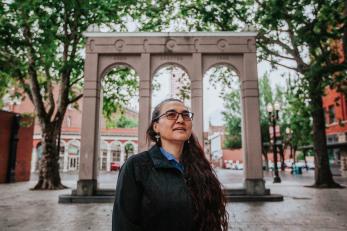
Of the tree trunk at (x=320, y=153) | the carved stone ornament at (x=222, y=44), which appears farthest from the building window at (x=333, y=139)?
the carved stone ornament at (x=222, y=44)

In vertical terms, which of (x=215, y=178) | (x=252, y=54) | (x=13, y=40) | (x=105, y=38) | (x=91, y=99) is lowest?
(x=215, y=178)

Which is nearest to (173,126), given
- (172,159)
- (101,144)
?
(172,159)

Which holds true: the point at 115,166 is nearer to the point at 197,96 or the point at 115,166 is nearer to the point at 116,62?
the point at 116,62

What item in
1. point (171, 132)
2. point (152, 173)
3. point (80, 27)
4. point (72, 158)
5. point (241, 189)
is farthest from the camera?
point (72, 158)

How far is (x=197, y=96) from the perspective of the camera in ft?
40.7

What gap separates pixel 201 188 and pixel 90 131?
10.5 metres

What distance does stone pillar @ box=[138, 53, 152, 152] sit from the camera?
12.1 meters

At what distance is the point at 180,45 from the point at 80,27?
5410mm

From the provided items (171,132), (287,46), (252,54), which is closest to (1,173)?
(252,54)

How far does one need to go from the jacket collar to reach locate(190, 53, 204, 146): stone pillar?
31.5 ft

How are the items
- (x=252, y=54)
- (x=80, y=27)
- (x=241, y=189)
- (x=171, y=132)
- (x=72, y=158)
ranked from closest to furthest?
(x=171, y=132) < (x=241, y=189) < (x=252, y=54) < (x=80, y=27) < (x=72, y=158)

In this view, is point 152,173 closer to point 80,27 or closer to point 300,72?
point 80,27

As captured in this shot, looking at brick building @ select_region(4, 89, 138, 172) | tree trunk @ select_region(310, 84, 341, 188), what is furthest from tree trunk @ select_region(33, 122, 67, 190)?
brick building @ select_region(4, 89, 138, 172)

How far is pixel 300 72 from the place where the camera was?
1723 centimetres
